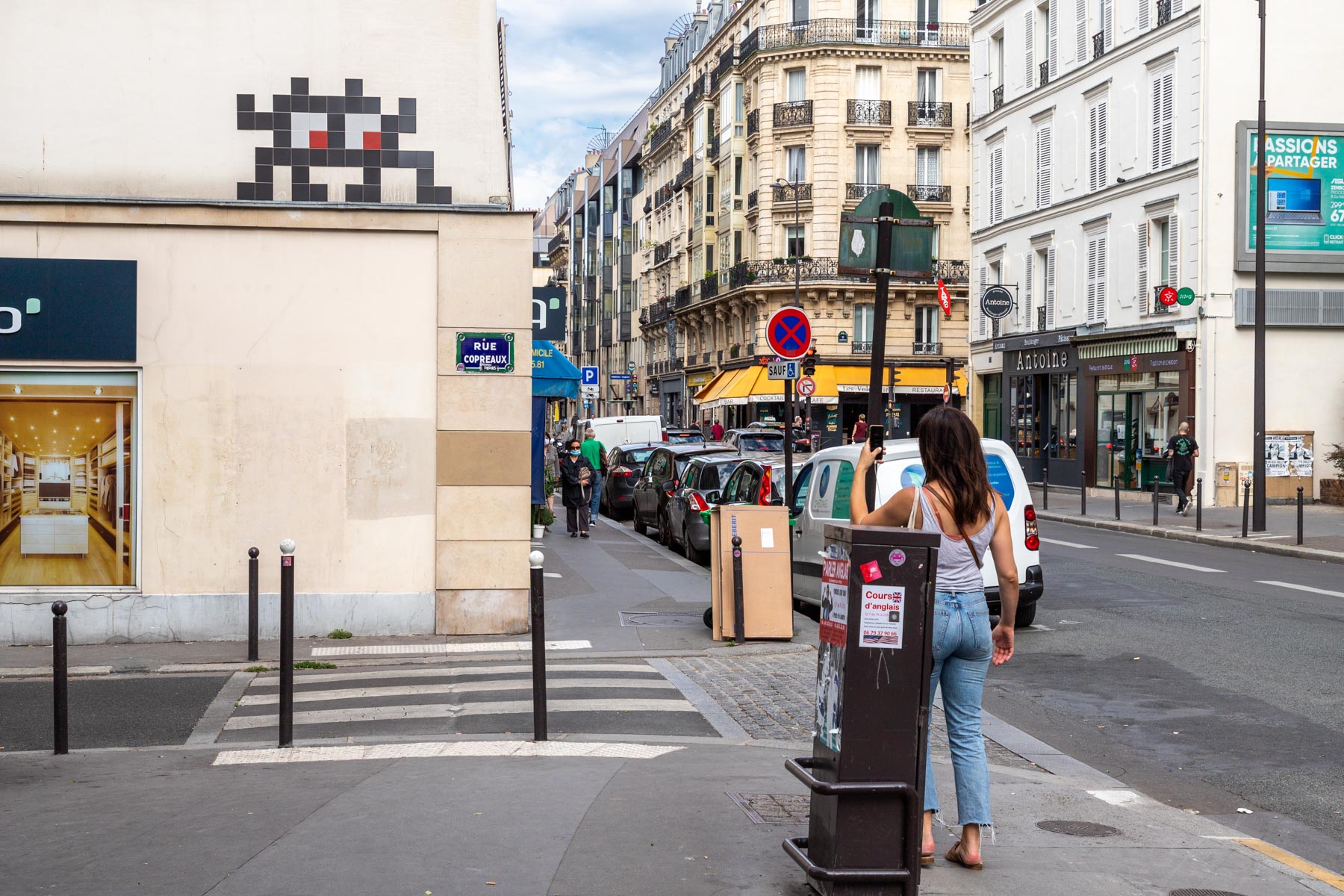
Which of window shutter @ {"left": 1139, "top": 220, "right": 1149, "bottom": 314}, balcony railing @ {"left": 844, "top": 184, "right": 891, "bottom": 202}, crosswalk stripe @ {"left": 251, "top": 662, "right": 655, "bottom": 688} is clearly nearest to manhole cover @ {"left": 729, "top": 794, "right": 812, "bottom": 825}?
crosswalk stripe @ {"left": 251, "top": 662, "right": 655, "bottom": 688}

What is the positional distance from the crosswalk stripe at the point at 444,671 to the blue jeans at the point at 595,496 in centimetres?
1243

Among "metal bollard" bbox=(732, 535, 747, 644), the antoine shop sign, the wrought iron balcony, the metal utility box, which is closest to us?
the metal utility box

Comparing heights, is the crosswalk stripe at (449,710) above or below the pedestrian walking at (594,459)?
below

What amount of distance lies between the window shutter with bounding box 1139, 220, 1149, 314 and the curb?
7.14 metres

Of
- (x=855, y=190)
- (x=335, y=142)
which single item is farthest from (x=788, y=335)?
(x=855, y=190)

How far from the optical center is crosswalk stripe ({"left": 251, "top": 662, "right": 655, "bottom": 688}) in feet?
33.6

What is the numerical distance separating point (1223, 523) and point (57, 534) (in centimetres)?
2058

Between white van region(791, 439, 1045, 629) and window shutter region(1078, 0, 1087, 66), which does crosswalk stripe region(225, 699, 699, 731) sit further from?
window shutter region(1078, 0, 1087, 66)

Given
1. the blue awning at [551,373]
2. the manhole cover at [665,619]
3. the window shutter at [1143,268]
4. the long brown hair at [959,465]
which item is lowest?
the manhole cover at [665,619]

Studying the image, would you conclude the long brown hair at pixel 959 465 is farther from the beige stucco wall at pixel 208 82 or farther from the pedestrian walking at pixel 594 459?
the pedestrian walking at pixel 594 459

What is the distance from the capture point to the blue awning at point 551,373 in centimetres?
2181

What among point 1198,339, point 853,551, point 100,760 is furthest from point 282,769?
point 1198,339

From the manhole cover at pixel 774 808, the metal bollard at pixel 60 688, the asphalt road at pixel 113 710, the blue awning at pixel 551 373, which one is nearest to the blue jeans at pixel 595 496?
the blue awning at pixel 551 373

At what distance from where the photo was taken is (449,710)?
8.95 meters
